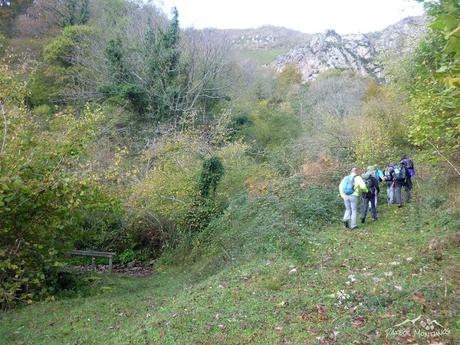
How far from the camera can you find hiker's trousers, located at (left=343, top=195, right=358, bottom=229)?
1333cm

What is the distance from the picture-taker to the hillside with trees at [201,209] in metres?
7.44

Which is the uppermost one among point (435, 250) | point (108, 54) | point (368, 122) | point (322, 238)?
point (108, 54)

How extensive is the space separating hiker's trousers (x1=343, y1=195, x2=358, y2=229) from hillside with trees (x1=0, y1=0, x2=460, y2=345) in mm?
404

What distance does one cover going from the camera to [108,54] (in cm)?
2756

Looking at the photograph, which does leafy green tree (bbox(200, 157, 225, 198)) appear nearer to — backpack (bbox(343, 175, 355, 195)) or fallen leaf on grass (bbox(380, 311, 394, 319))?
backpack (bbox(343, 175, 355, 195))

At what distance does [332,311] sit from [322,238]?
5.45 m

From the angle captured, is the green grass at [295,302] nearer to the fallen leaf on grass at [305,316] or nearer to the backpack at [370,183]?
the fallen leaf on grass at [305,316]

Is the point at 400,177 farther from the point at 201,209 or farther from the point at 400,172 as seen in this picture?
the point at 201,209

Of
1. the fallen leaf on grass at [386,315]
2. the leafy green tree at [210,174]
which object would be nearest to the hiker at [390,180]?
the leafy green tree at [210,174]

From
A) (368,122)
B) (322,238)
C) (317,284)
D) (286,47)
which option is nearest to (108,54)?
(368,122)

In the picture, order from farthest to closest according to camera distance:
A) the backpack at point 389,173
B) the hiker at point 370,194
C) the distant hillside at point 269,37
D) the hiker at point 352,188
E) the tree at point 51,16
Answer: the distant hillside at point 269,37
the tree at point 51,16
the backpack at point 389,173
the hiker at point 370,194
the hiker at point 352,188

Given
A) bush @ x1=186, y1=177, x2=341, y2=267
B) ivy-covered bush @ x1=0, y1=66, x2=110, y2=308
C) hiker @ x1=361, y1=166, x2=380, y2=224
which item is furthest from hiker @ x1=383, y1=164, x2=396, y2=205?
ivy-covered bush @ x1=0, y1=66, x2=110, y2=308

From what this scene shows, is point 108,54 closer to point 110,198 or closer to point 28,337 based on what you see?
point 110,198

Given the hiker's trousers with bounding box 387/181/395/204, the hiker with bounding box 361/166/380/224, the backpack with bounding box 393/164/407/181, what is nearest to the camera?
the hiker with bounding box 361/166/380/224
